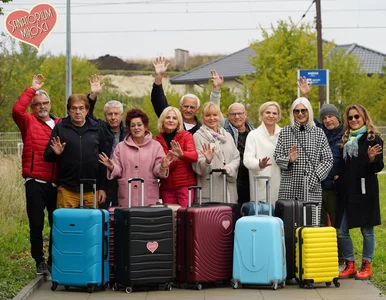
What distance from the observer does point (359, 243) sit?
1488cm

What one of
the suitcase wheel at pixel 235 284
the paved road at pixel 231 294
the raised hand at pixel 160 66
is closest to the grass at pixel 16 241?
the paved road at pixel 231 294

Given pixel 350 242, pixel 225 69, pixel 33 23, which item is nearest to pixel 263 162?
pixel 350 242

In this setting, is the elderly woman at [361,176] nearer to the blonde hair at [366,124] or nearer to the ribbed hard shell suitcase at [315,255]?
the blonde hair at [366,124]

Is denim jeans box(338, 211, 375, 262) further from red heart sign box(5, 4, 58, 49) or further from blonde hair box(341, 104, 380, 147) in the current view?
red heart sign box(5, 4, 58, 49)

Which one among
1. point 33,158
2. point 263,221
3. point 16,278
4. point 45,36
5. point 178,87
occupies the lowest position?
point 16,278

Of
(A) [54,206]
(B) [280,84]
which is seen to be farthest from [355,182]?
(B) [280,84]

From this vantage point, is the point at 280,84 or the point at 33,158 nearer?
the point at 33,158

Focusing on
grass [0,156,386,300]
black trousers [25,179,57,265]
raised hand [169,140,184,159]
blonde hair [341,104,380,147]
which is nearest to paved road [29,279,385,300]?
grass [0,156,386,300]

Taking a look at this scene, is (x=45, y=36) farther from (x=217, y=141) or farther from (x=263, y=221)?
(x=263, y=221)

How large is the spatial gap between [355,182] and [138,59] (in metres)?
94.1

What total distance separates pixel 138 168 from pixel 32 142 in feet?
4.24

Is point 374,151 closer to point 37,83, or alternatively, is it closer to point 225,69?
point 37,83

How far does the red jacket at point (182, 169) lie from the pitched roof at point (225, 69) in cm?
6863

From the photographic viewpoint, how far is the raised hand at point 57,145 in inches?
427
